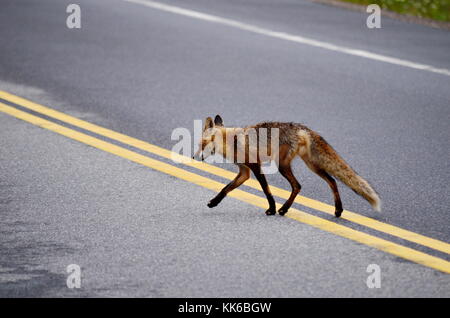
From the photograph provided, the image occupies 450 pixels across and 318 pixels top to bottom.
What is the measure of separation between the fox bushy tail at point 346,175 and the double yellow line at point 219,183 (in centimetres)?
18

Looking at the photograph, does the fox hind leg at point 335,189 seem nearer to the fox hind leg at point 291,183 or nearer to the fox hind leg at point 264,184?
the fox hind leg at point 291,183

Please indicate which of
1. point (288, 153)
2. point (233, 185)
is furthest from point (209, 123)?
point (288, 153)

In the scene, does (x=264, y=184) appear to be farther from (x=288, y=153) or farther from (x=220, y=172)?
(x=220, y=172)

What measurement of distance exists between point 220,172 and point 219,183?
1.06 ft

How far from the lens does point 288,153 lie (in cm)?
632

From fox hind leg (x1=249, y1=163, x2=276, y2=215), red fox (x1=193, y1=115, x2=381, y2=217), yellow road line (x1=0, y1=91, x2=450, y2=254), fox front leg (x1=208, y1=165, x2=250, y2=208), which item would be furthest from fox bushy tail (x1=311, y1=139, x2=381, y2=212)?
fox front leg (x1=208, y1=165, x2=250, y2=208)

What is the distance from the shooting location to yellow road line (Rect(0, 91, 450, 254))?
5996 millimetres

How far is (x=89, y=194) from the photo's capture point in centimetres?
686

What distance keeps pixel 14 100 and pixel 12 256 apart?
4.13 m

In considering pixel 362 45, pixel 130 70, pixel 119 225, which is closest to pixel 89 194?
pixel 119 225

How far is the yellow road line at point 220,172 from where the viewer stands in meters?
6.00

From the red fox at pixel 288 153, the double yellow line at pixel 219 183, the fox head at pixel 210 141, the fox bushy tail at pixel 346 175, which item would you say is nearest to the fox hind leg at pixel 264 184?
the red fox at pixel 288 153

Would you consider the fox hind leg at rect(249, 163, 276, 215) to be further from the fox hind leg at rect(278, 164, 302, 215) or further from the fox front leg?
the fox front leg
